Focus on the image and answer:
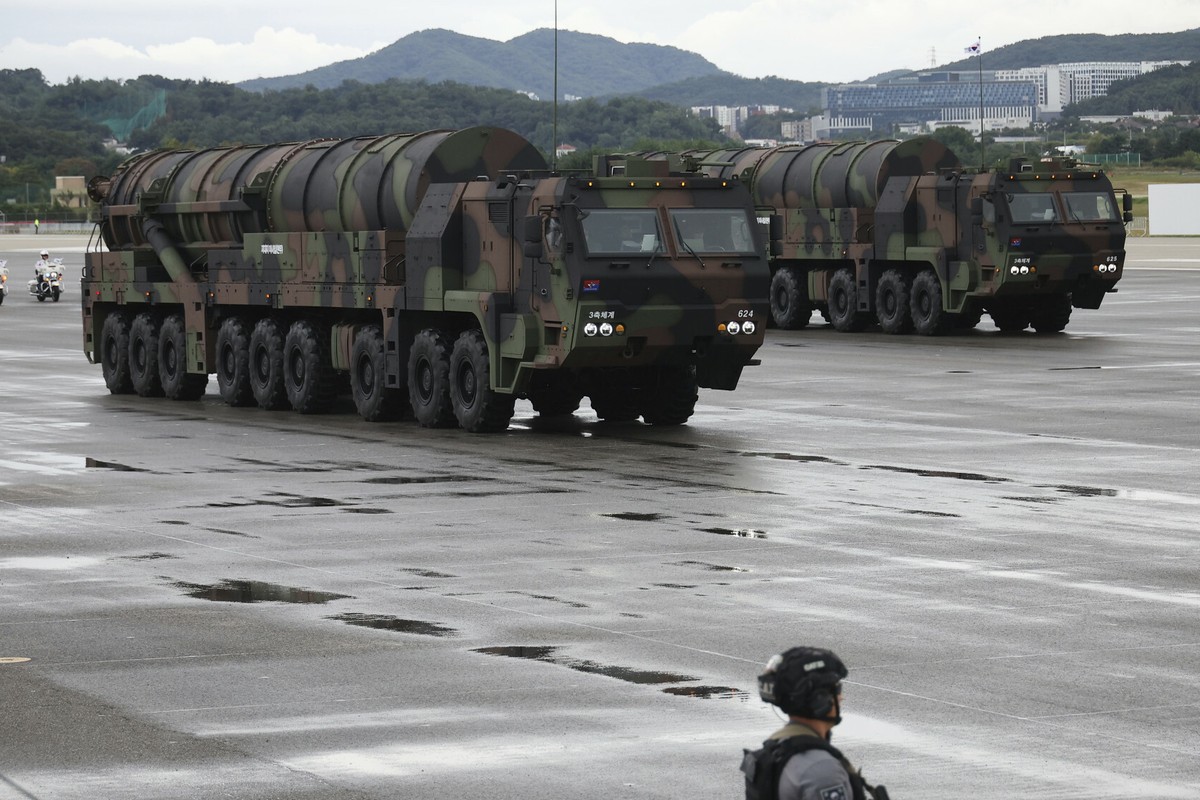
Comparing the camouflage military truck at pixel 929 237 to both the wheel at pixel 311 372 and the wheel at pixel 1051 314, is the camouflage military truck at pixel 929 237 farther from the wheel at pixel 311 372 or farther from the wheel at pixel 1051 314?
the wheel at pixel 311 372

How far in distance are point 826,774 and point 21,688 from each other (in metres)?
6.31

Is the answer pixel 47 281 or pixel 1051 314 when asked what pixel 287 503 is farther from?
pixel 47 281

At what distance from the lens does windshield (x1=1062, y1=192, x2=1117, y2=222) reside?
125 feet

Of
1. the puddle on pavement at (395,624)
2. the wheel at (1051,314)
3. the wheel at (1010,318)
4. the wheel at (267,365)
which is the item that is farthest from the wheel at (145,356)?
the puddle on pavement at (395,624)

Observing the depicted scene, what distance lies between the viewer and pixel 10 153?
628 feet

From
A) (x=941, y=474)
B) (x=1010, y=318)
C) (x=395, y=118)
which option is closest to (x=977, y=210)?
(x=1010, y=318)

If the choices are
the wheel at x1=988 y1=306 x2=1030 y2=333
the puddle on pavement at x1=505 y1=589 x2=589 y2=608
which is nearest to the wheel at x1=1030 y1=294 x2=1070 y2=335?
the wheel at x1=988 y1=306 x2=1030 y2=333

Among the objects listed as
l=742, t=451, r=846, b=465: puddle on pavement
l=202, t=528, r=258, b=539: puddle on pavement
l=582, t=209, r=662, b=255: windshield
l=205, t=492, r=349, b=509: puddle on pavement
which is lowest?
l=202, t=528, r=258, b=539: puddle on pavement

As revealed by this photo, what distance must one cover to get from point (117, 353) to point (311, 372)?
5634 mm

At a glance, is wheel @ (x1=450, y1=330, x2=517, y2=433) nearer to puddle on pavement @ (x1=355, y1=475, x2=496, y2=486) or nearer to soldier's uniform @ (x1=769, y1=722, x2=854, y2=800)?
puddle on pavement @ (x1=355, y1=475, x2=496, y2=486)

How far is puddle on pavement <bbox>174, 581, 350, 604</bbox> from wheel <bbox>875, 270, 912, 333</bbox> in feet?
90.7

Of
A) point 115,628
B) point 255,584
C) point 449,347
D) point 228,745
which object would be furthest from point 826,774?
point 449,347

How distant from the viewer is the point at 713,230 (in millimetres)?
22906

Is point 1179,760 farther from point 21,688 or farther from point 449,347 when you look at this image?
point 449,347
